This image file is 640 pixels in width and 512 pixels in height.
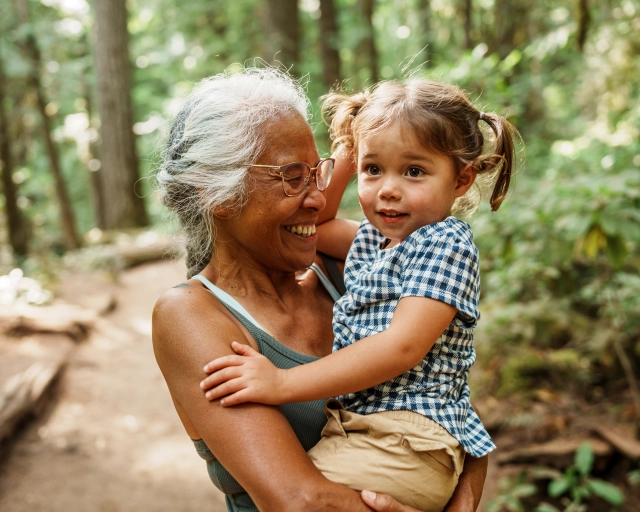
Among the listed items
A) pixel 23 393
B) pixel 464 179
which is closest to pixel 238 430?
pixel 464 179

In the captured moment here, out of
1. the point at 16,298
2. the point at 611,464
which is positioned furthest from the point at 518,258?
the point at 16,298

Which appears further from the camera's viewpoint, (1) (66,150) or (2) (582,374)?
(1) (66,150)

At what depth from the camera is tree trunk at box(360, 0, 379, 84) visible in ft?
37.6

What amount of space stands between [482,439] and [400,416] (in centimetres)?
34

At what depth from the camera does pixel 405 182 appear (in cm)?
171

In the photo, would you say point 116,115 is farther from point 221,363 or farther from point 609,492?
point 221,363

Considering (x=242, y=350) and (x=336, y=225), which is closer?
(x=242, y=350)

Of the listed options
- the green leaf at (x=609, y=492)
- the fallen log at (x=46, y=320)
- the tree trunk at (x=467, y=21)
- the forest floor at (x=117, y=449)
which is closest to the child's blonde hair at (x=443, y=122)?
the forest floor at (x=117, y=449)

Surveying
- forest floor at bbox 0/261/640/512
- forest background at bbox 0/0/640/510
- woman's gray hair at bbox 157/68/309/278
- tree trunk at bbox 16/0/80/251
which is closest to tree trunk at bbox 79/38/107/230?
forest background at bbox 0/0/640/510

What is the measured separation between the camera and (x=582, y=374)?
15.9 feet

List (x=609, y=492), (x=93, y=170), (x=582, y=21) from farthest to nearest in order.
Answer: (x=93, y=170), (x=582, y=21), (x=609, y=492)

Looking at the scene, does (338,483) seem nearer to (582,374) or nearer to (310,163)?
(310,163)

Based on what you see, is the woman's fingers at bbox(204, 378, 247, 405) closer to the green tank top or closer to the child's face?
the green tank top

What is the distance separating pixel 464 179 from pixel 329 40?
32.1 feet
